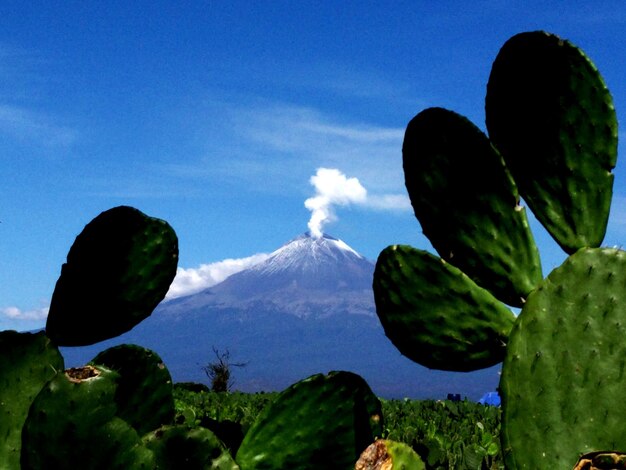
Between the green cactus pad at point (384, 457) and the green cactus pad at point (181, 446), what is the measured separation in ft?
0.74

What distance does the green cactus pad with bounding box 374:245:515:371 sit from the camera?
5.82 ft

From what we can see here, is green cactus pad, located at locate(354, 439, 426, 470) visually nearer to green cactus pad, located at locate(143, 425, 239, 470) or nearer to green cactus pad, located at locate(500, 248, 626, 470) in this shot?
green cactus pad, located at locate(143, 425, 239, 470)

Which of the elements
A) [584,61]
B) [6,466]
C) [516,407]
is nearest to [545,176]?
[584,61]

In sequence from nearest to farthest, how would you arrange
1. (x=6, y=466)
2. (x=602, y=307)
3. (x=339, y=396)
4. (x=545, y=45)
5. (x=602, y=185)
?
(x=6, y=466) → (x=339, y=396) → (x=602, y=307) → (x=545, y=45) → (x=602, y=185)

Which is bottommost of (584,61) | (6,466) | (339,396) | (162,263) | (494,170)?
(6,466)

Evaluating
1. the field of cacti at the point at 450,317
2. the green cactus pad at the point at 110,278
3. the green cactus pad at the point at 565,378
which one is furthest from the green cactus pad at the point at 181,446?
the green cactus pad at the point at 565,378

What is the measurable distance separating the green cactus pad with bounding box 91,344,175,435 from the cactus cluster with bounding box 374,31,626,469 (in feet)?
1.72

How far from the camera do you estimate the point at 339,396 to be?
134 cm

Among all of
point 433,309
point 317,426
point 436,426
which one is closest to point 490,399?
point 436,426

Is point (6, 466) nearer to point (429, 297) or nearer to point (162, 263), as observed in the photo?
point (162, 263)

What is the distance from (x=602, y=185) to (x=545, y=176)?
11cm

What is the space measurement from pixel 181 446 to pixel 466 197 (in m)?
0.86

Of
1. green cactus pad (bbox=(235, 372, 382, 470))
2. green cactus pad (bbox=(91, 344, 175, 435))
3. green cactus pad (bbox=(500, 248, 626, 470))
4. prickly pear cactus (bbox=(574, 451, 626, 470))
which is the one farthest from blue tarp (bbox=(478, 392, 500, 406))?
prickly pear cactus (bbox=(574, 451, 626, 470))

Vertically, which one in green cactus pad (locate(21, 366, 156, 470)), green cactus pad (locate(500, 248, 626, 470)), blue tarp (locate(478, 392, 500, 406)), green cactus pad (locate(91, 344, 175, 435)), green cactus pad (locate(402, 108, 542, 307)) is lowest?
green cactus pad (locate(21, 366, 156, 470))
